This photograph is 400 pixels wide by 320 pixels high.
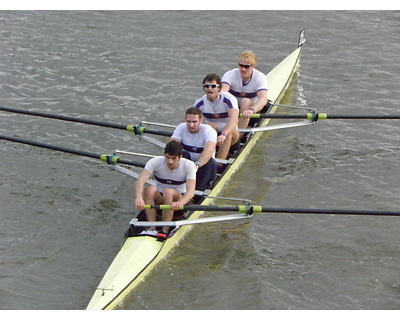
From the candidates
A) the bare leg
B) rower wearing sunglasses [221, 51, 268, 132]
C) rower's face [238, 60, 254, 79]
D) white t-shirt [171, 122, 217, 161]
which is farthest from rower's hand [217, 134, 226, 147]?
the bare leg

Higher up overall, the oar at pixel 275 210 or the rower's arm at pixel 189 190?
the rower's arm at pixel 189 190

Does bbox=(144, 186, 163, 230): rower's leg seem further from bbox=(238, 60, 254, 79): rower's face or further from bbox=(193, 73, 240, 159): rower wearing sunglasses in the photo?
bbox=(238, 60, 254, 79): rower's face

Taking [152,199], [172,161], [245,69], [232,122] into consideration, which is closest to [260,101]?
[245,69]

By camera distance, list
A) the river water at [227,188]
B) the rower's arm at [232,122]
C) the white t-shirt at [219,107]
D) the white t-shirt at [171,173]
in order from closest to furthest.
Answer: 1. the river water at [227,188]
2. the white t-shirt at [171,173]
3. the rower's arm at [232,122]
4. the white t-shirt at [219,107]

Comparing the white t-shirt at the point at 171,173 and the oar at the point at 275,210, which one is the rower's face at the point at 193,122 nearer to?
the white t-shirt at the point at 171,173

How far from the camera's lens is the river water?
9.98m

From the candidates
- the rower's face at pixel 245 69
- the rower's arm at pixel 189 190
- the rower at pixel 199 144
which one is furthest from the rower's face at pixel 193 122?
the rower's face at pixel 245 69

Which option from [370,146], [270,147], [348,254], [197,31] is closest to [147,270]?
[348,254]

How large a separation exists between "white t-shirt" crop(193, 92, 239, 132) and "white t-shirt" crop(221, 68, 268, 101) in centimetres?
92

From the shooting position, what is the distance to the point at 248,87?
43.1ft

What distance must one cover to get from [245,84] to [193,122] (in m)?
2.44

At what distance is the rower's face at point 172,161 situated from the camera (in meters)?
10.1

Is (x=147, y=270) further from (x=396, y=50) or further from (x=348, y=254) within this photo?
(x=396, y=50)

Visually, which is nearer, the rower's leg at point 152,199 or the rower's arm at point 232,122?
the rower's leg at point 152,199
